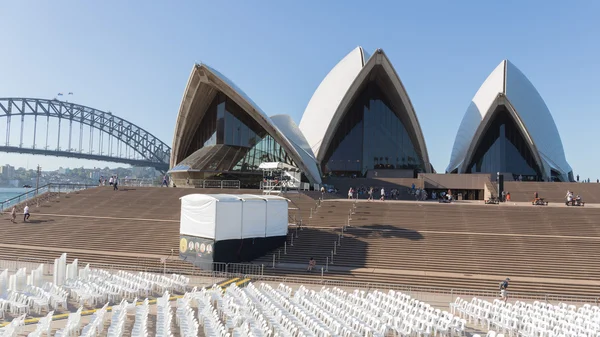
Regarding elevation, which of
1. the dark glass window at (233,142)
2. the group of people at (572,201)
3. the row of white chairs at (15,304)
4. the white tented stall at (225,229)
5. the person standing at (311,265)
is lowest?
the row of white chairs at (15,304)

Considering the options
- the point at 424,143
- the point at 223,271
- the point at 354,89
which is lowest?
the point at 223,271

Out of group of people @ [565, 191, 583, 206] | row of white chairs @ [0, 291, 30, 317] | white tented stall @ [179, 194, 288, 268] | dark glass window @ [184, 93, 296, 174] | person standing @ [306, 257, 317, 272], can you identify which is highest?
dark glass window @ [184, 93, 296, 174]

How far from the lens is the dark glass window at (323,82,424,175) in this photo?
4397cm

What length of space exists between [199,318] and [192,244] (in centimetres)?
807

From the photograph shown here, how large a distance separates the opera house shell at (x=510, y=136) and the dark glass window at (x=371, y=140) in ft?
18.6

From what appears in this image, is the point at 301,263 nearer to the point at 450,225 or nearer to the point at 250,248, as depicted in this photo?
the point at 250,248

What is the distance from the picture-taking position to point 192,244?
739 inches

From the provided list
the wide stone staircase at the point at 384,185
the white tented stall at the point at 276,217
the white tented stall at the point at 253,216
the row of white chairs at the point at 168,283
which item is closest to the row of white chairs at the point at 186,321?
the row of white chairs at the point at 168,283

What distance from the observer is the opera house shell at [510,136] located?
42.5 metres

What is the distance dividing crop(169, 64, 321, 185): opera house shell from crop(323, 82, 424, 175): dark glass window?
516 centimetres

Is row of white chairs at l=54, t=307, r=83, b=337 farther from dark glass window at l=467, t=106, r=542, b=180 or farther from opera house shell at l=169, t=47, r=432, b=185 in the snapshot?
dark glass window at l=467, t=106, r=542, b=180

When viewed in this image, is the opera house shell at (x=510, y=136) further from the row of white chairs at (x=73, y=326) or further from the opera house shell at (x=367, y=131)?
the row of white chairs at (x=73, y=326)

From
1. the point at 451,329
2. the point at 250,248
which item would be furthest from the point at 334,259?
the point at 451,329

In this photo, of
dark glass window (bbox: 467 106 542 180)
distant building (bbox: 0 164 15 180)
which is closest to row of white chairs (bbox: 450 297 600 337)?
dark glass window (bbox: 467 106 542 180)
